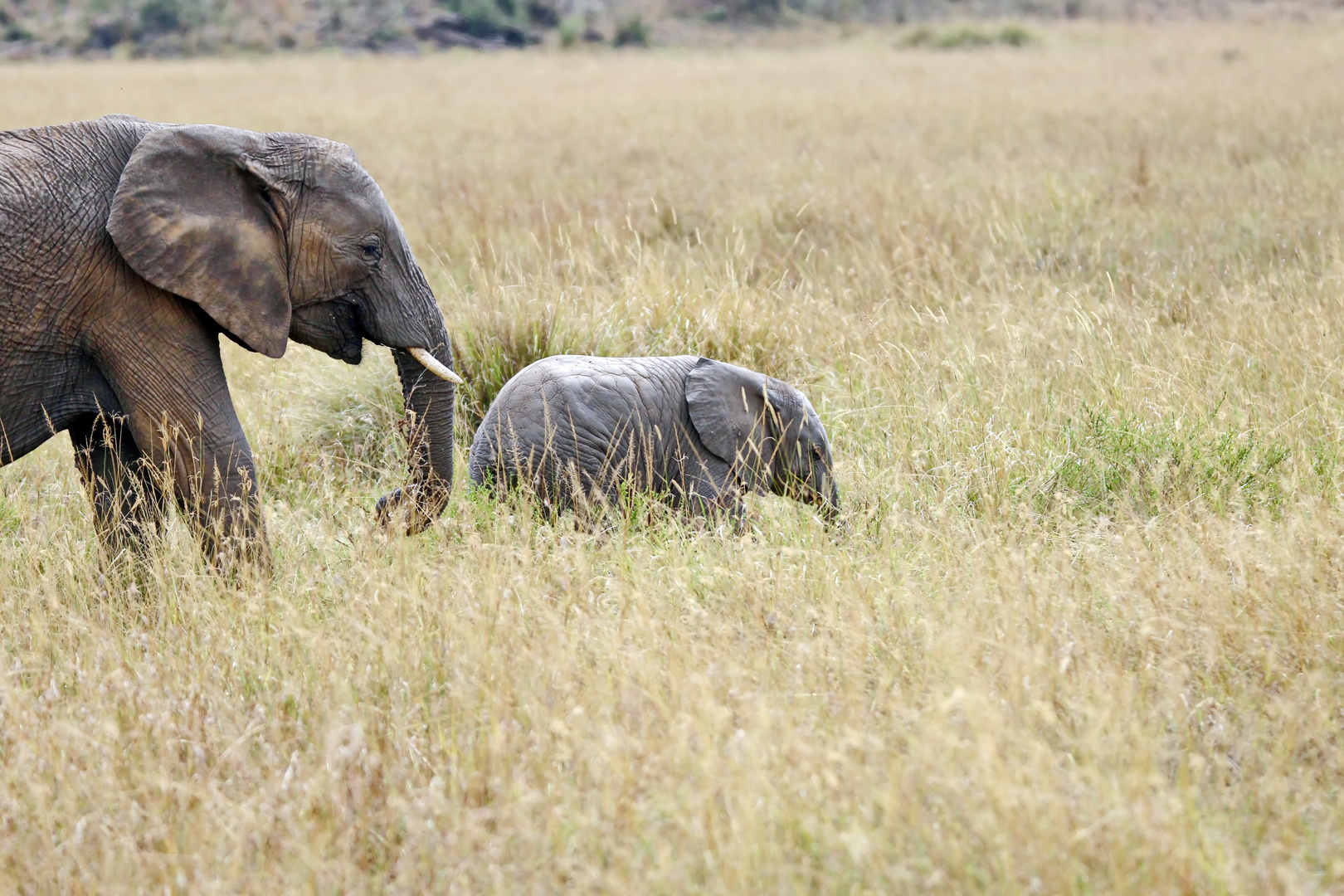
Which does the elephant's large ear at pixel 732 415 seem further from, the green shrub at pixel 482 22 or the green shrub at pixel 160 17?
the green shrub at pixel 160 17

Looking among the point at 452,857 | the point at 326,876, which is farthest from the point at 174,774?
the point at 452,857

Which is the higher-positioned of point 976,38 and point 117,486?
point 976,38

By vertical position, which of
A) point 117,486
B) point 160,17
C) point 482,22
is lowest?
point 117,486

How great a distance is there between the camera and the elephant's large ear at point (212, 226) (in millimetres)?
3404

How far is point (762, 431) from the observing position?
4.79m

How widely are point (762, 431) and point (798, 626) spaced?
1.50 meters

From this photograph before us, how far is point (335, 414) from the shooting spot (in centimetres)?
566

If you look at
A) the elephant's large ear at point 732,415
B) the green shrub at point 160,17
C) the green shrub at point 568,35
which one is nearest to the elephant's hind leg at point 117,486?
the elephant's large ear at point 732,415

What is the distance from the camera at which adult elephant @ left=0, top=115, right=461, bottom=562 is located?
3.41m

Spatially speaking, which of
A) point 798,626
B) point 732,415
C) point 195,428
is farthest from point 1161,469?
point 195,428

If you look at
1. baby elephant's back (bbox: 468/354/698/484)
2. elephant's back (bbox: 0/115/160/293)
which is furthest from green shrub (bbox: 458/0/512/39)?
elephant's back (bbox: 0/115/160/293)

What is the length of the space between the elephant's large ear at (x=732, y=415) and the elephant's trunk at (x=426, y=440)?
1029mm

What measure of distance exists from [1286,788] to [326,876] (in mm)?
1932

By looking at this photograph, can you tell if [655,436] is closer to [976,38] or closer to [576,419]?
[576,419]
